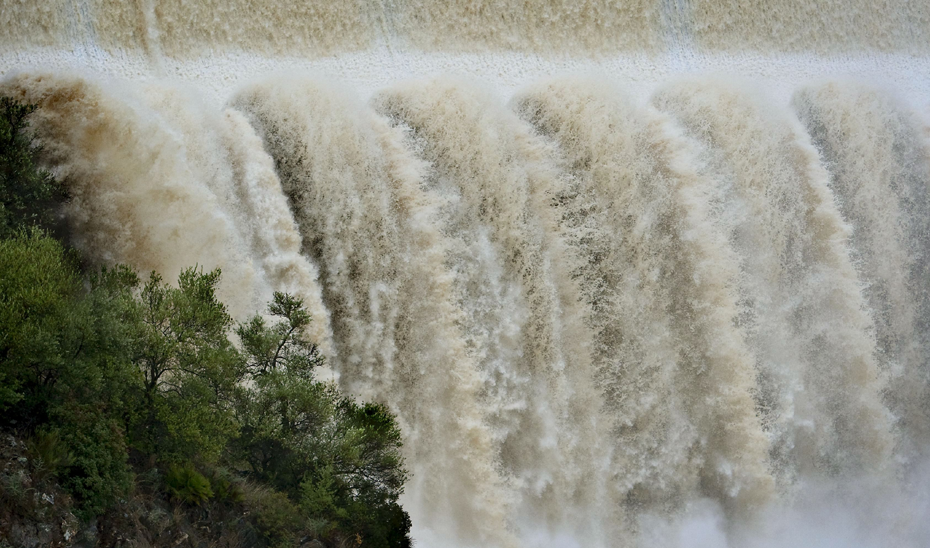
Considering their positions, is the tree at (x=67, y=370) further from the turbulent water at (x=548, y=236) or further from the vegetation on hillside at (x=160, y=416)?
the turbulent water at (x=548, y=236)

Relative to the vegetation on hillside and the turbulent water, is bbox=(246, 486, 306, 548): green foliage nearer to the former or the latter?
the vegetation on hillside

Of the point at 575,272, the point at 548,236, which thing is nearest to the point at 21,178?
the point at 548,236

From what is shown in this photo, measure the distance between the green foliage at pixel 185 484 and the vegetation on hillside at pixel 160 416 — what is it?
14mm

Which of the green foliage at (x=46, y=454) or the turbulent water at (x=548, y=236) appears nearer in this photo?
the green foliage at (x=46, y=454)

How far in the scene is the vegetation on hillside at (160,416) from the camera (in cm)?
886

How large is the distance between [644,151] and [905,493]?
7158mm

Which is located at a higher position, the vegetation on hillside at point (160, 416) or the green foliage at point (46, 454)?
the vegetation on hillside at point (160, 416)

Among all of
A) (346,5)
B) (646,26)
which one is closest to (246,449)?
(346,5)

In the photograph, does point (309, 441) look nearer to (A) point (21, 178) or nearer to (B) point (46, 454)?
(B) point (46, 454)

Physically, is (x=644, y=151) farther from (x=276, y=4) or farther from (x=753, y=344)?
(x=276, y=4)

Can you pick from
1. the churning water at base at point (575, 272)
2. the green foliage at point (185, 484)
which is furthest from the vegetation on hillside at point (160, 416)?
the churning water at base at point (575, 272)

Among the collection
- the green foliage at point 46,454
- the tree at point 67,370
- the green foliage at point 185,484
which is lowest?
the green foliage at point 46,454

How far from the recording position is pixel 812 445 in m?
14.7

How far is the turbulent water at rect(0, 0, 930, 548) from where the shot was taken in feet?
41.2
